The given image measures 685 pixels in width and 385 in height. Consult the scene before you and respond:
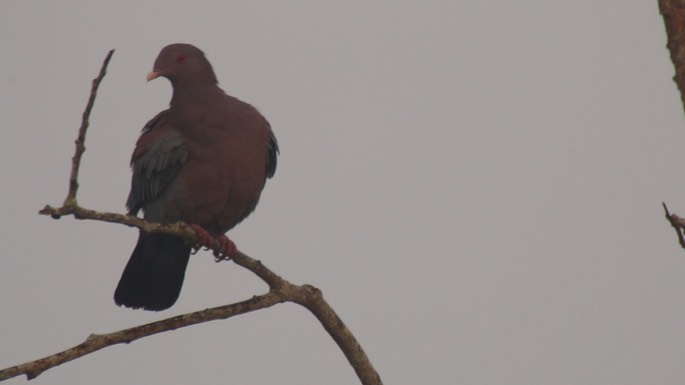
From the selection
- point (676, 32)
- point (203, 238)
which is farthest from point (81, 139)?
point (203, 238)

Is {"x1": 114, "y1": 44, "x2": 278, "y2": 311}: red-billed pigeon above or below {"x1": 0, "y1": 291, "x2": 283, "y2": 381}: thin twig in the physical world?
above

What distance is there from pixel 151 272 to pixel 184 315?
5.94 ft

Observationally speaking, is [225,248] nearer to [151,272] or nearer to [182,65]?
[151,272]

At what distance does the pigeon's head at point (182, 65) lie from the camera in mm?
5867

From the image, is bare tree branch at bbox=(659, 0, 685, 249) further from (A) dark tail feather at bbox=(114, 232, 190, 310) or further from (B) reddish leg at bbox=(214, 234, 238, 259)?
(A) dark tail feather at bbox=(114, 232, 190, 310)

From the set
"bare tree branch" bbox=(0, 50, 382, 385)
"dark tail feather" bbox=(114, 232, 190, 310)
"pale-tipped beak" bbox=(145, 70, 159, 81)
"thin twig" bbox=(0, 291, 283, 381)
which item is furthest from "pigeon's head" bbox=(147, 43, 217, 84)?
"thin twig" bbox=(0, 291, 283, 381)

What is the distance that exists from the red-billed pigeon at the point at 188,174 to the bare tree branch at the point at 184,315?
894 millimetres

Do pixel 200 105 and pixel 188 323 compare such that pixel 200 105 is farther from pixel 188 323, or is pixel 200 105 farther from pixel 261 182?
pixel 188 323

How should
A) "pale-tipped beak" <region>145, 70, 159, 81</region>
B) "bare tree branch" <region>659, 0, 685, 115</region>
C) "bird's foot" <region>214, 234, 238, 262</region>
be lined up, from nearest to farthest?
"bare tree branch" <region>659, 0, 685, 115</region> → "bird's foot" <region>214, 234, 238, 262</region> → "pale-tipped beak" <region>145, 70, 159, 81</region>

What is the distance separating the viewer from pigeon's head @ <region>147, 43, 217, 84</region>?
19.2ft

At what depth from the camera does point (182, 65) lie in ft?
19.4

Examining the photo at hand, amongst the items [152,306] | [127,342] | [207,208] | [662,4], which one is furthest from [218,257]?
[662,4]

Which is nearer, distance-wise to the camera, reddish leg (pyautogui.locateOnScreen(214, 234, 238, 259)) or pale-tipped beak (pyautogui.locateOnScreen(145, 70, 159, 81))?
reddish leg (pyautogui.locateOnScreen(214, 234, 238, 259))

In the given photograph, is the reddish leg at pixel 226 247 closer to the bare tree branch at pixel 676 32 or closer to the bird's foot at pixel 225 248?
the bird's foot at pixel 225 248
